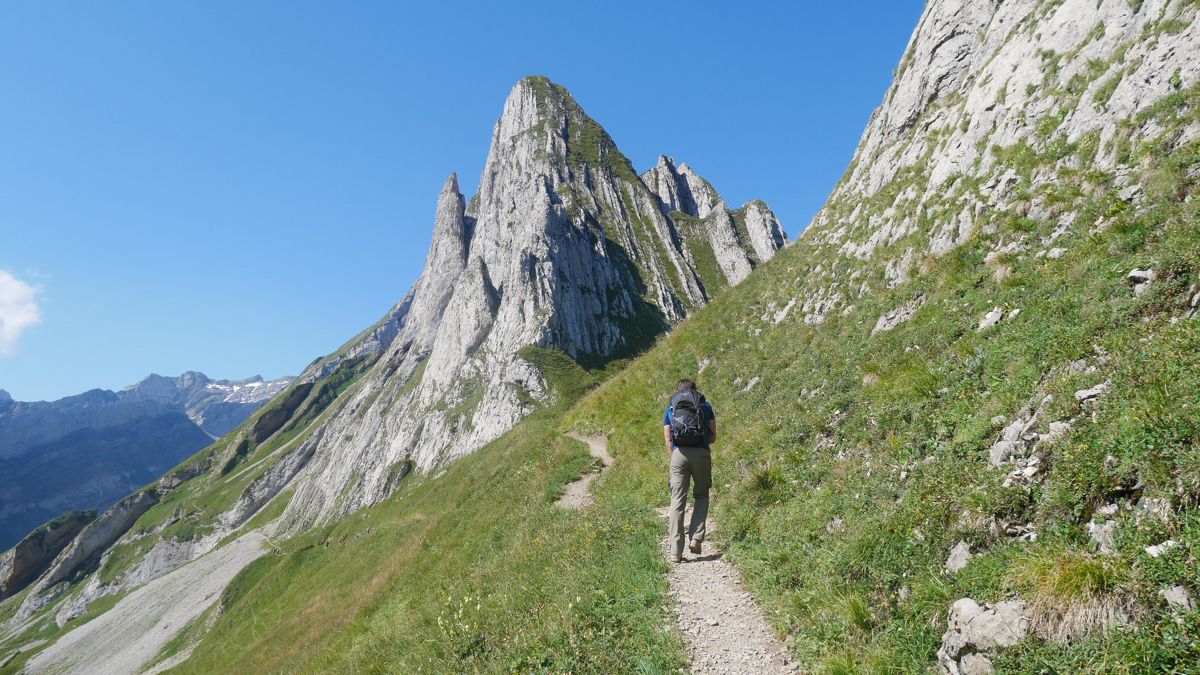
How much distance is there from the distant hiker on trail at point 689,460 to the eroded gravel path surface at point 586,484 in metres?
5.50

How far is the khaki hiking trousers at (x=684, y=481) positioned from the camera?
10500mm

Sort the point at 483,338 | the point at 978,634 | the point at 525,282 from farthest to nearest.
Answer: the point at 483,338 → the point at 525,282 → the point at 978,634

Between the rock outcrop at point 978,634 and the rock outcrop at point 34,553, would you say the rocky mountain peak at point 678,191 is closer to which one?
the rock outcrop at point 978,634

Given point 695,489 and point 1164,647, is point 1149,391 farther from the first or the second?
point 695,489

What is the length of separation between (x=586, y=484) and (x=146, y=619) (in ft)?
447

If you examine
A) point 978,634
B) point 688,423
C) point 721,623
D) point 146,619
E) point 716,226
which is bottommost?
point 721,623

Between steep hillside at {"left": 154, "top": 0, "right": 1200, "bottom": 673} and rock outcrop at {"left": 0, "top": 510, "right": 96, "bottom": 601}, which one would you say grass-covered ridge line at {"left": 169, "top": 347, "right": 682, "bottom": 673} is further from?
rock outcrop at {"left": 0, "top": 510, "right": 96, "bottom": 601}

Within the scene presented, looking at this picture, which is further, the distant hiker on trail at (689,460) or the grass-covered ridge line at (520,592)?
the distant hiker on trail at (689,460)

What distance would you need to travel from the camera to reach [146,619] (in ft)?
339

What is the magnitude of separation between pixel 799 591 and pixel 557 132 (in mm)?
173468

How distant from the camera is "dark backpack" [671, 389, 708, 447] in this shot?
34.1 ft

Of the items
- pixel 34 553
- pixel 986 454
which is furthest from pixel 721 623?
pixel 34 553

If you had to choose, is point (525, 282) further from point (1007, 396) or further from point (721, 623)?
point (1007, 396)

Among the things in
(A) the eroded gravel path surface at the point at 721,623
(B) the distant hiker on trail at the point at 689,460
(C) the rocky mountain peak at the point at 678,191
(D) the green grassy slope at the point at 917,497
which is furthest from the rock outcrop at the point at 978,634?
(C) the rocky mountain peak at the point at 678,191
